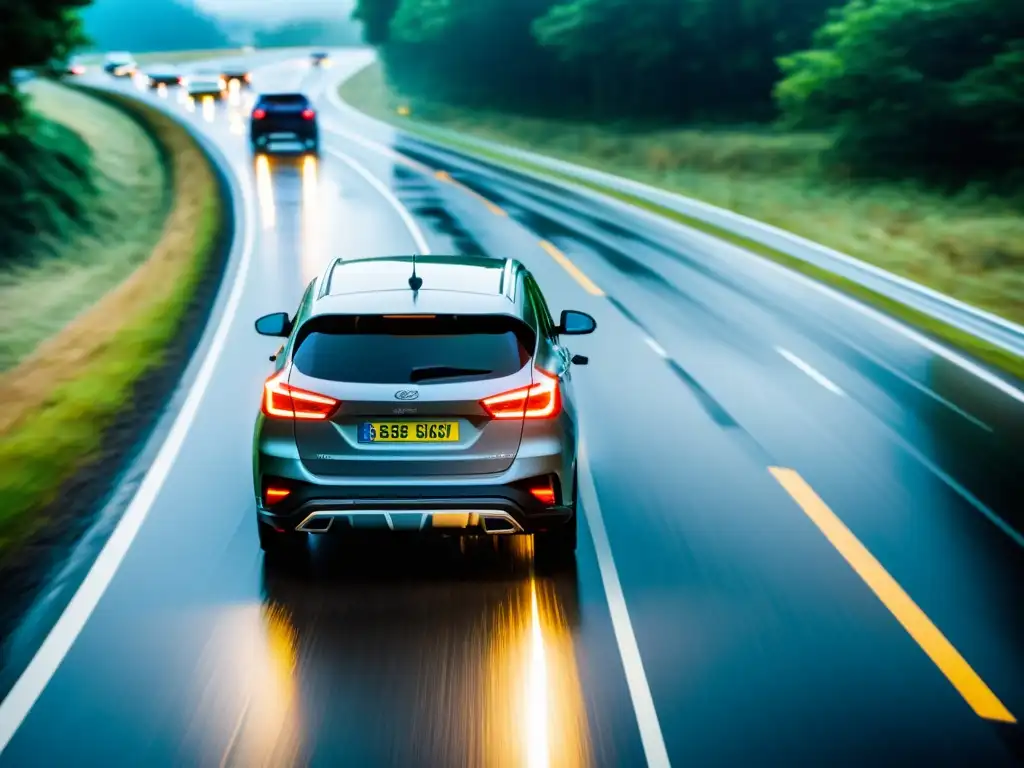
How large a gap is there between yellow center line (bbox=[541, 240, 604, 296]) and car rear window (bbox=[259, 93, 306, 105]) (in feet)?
61.2

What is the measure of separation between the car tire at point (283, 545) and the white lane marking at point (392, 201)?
43.2 feet

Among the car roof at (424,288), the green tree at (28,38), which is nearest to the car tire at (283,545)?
the car roof at (424,288)

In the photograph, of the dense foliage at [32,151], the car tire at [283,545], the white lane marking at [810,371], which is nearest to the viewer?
the car tire at [283,545]

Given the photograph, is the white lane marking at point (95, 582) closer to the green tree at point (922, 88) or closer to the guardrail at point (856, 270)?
the guardrail at point (856, 270)

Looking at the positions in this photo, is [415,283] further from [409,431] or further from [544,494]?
[544,494]

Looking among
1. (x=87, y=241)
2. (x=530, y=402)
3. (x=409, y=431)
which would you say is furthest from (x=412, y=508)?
(x=87, y=241)

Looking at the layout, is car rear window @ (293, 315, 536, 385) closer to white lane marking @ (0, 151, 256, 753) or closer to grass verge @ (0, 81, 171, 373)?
white lane marking @ (0, 151, 256, 753)

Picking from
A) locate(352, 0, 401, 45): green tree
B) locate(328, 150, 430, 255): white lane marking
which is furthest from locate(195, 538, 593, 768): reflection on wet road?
locate(352, 0, 401, 45): green tree

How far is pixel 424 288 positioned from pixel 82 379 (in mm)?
6554

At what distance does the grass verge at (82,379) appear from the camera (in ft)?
30.1

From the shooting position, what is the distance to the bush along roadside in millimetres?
8234

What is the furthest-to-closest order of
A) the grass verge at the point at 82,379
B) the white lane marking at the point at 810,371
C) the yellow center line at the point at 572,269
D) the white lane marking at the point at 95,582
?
the yellow center line at the point at 572,269, the white lane marking at the point at 810,371, the grass verge at the point at 82,379, the white lane marking at the point at 95,582

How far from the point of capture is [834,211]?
3206 cm

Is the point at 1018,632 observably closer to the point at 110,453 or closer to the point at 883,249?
the point at 110,453
